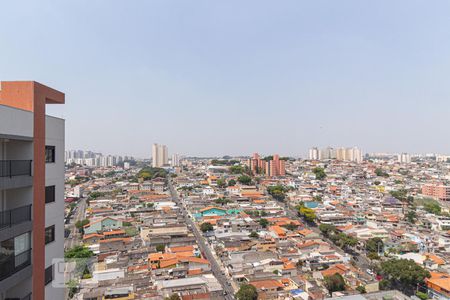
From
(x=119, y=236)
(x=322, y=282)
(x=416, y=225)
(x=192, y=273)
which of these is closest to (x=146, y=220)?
A: (x=119, y=236)

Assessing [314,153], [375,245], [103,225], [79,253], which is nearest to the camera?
[79,253]

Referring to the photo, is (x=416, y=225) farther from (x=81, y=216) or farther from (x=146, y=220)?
(x=81, y=216)

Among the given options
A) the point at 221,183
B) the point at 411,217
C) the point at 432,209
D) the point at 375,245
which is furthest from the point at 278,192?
the point at 375,245

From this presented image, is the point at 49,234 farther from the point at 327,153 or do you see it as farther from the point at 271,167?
the point at 327,153

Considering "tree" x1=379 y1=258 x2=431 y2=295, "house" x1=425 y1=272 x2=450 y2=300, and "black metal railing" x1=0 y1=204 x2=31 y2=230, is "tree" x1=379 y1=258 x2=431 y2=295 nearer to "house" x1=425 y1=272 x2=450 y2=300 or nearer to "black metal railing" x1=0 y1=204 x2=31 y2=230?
"house" x1=425 y1=272 x2=450 y2=300

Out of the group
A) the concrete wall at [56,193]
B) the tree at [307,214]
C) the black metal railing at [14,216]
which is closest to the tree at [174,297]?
the concrete wall at [56,193]

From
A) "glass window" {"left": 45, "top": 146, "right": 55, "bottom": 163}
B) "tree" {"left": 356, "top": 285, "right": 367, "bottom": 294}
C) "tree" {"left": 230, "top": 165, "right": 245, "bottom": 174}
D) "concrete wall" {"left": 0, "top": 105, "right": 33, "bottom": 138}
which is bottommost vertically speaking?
"tree" {"left": 356, "top": 285, "right": 367, "bottom": 294}

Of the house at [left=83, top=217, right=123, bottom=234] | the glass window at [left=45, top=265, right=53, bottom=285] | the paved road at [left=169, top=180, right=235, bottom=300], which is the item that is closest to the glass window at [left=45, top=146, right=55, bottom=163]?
the glass window at [left=45, top=265, right=53, bottom=285]
